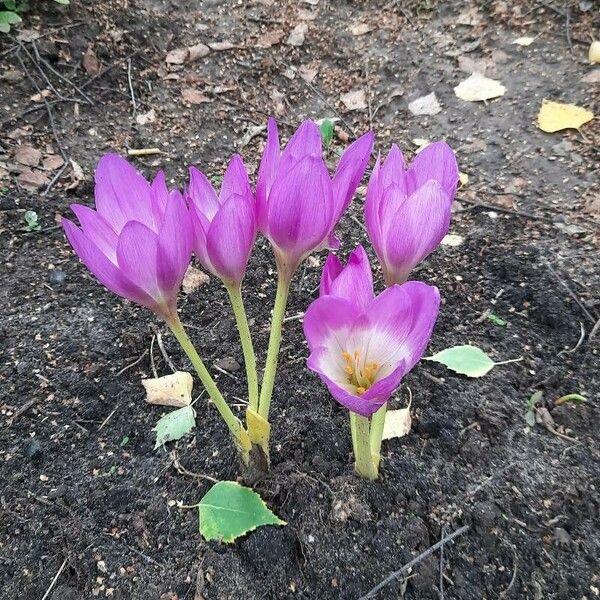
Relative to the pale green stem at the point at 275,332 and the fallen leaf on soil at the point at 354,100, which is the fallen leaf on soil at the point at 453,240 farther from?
the pale green stem at the point at 275,332

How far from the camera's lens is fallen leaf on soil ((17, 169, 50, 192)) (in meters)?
1.74

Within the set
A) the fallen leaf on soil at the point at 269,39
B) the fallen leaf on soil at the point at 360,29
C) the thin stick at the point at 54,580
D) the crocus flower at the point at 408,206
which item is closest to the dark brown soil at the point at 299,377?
the thin stick at the point at 54,580

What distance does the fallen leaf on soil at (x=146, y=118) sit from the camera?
2.00m

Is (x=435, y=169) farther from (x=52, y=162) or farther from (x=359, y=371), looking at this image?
(x=52, y=162)

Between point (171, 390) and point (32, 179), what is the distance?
34.9 inches

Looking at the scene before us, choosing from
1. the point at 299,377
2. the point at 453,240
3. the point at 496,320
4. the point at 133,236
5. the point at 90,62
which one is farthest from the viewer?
the point at 90,62

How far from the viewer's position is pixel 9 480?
1.11 meters

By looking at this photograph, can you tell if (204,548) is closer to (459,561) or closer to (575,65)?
(459,561)

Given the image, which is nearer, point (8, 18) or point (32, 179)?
point (32, 179)

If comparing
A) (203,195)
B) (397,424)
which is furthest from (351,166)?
(397,424)

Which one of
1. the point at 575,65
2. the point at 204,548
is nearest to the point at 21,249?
the point at 204,548

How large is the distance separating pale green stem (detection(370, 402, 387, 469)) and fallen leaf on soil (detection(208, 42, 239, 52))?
5.83 feet

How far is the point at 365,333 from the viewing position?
0.72 meters

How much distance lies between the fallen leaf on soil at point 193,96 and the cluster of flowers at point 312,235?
1.45m
